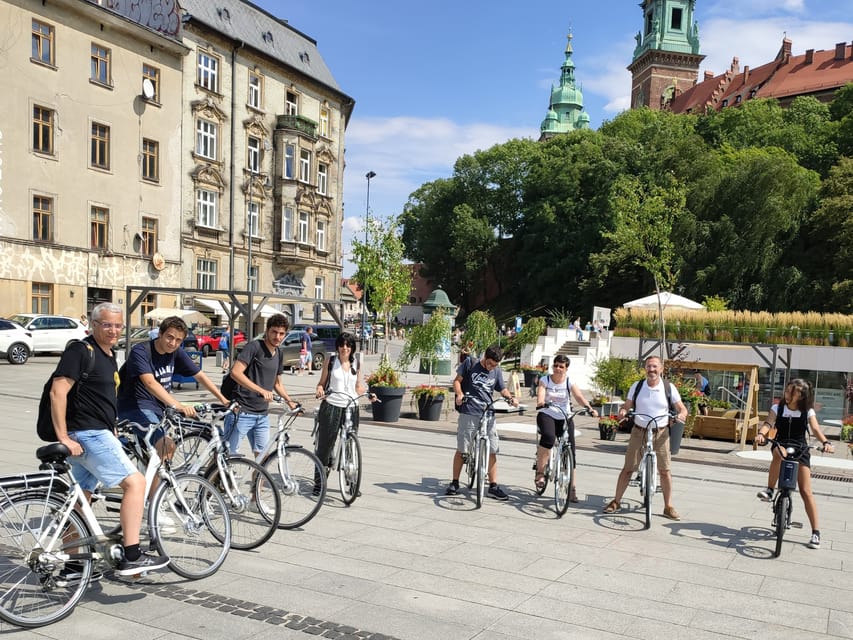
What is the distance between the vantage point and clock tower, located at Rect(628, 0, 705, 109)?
4104 inches

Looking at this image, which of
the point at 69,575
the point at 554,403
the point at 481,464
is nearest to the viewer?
the point at 69,575

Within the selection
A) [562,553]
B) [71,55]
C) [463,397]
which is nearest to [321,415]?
[463,397]

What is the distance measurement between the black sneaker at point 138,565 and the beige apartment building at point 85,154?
3041 centimetres

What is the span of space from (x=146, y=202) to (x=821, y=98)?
2817 inches

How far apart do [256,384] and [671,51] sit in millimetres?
108011

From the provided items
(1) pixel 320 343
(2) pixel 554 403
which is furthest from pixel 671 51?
(2) pixel 554 403

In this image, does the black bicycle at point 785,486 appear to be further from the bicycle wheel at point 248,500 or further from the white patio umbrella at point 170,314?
the white patio umbrella at point 170,314

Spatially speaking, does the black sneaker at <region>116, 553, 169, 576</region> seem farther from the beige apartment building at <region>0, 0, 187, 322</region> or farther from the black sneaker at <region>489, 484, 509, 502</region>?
the beige apartment building at <region>0, 0, 187, 322</region>

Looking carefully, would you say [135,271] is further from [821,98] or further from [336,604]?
[821,98]

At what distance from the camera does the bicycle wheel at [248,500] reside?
658 cm

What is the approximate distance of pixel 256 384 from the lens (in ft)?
25.3

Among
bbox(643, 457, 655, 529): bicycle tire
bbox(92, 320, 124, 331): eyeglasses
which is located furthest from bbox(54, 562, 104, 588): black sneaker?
bbox(643, 457, 655, 529): bicycle tire

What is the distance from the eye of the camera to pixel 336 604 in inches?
213

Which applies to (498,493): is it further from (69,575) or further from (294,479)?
(69,575)
